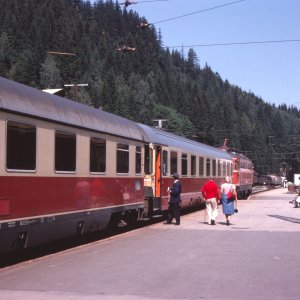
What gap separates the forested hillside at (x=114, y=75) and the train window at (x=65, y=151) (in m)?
90.5

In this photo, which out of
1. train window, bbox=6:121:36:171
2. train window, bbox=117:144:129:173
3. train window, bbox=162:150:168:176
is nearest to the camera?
train window, bbox=6:121:36:171

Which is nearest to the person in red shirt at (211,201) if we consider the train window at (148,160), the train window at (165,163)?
the train window at (165,163)

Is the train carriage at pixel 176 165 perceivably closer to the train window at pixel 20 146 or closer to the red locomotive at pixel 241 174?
the red locomotive at pixel 241 174

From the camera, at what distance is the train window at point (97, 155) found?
1396cm

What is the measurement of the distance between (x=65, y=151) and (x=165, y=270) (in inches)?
146

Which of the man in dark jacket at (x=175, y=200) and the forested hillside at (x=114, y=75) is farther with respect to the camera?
the forested hillside at (x=114, y=75)

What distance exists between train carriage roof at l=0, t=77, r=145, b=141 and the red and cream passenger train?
20mm

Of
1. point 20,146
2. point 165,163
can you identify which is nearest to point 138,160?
point 165,163

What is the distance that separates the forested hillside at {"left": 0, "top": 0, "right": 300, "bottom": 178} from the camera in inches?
4776

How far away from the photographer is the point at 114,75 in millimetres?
141625

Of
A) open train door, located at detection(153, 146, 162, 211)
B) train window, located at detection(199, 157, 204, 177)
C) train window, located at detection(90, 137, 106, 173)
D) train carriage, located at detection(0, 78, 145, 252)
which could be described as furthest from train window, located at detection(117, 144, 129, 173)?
train window, located at detection(199, 157, 204, 177)

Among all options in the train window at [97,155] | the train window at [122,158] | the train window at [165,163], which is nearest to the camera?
the train window at [97,155]

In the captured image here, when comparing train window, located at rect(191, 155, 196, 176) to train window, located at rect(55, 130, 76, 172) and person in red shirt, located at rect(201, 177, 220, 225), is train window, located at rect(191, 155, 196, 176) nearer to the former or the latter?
person in red shirt, located at rect(201, 177, 220, 225)

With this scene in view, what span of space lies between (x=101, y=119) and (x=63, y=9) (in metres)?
141
